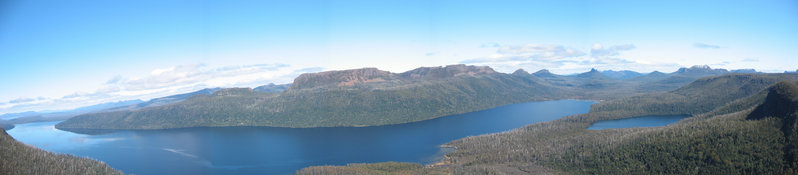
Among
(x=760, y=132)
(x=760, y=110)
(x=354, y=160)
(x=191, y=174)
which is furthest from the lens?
(x=354, y=160)

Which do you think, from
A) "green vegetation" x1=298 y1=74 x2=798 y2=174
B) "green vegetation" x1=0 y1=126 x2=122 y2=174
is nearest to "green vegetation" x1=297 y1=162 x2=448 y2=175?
"green vegetation" x1=298 y1=74 x2=798 y2=174

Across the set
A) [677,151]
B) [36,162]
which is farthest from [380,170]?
[36,162]

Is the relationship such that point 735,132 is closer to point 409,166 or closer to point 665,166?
point 665,166

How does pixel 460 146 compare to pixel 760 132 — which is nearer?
pixel 760 132

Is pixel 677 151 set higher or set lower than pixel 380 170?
higher

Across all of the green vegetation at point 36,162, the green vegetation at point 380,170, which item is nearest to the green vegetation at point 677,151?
the green vegetation at point 380,170

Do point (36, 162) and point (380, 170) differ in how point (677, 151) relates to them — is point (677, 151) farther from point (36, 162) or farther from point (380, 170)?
point (36, 162)

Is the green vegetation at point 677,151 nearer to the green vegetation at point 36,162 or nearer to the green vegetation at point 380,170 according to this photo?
the green vegetation at point 380,170

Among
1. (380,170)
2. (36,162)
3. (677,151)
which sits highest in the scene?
(36,162)

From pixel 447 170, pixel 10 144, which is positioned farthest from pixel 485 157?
pixel 10 144
